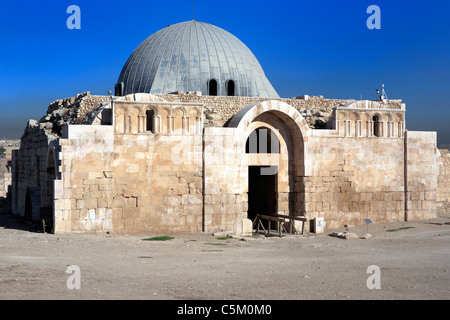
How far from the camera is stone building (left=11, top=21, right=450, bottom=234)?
15.7 m

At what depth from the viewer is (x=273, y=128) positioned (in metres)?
18.6

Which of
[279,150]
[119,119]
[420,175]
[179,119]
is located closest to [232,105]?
[279,150]

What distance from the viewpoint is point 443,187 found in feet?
74.9

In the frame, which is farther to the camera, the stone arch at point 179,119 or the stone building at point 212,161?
the stone arch at point 179,119

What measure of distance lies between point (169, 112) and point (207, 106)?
2095 mm

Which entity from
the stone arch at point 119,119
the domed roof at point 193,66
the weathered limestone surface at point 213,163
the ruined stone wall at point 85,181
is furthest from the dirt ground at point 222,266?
the domed roof at point 193,66

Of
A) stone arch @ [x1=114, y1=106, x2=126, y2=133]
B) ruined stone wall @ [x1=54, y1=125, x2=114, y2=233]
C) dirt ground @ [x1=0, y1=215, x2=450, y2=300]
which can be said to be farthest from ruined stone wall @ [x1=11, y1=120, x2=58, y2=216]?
stone arch @ [x1=114, y1=106, x2=126, y2=133]

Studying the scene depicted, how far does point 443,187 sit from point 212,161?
38.8 ft

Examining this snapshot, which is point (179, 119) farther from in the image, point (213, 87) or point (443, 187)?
point (443, 187)

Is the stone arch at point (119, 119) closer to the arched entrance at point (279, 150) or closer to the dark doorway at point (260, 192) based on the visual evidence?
the arched entrance at point (279, 150)

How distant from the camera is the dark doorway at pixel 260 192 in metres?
19.1

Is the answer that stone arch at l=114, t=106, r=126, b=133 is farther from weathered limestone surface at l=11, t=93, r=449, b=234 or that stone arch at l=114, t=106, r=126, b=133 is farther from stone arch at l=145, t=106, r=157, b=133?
stone arch at l=145, t=106, r=157, b=133

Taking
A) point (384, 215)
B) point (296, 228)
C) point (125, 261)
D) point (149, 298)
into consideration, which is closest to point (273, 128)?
point (296, 228)

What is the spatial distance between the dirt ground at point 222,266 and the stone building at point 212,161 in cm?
116
